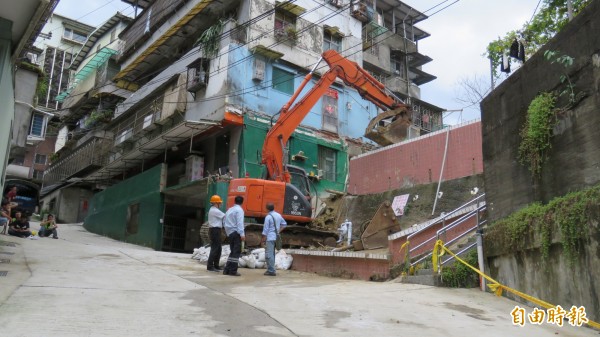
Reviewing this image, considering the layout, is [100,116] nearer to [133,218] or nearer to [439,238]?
[133,218]

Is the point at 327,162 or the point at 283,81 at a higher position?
the point at 283,81

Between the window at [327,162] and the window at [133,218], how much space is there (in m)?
9.50

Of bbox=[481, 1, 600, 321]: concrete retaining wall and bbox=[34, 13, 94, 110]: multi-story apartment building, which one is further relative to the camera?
bbox=[34, 13, 94, 110]: multi-story apartment building

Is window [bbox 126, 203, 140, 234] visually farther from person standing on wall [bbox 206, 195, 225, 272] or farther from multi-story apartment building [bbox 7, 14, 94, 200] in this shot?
person standing on wall [bbox 206, 195, 225, 272]

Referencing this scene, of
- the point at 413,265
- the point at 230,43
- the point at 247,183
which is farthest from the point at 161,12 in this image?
the point at 413,265

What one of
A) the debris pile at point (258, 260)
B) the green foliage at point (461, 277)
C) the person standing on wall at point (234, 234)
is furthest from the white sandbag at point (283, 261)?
the green foliage at point (461, 277)

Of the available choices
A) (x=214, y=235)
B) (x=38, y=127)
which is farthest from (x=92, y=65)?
(x=214, y=235)

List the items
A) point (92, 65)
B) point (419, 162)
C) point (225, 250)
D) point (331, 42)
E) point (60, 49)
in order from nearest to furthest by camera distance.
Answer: point (225, 250) < point (419, 162) < point (331, 42) < point (92, 65) < point (60, 49)

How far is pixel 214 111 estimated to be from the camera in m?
20.9

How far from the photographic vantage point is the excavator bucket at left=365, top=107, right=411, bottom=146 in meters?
16.4

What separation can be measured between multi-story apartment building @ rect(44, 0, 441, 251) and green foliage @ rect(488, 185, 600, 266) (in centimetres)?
1304

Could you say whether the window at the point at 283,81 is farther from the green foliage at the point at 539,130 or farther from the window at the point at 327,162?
the green foliage at the point at 539,130

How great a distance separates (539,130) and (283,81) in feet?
55.4

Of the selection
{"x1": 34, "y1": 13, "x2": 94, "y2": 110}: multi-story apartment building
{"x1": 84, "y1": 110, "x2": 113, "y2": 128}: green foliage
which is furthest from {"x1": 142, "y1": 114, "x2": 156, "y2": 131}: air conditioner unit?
{"x1": 34, "y1": 13, "x2": 94, "y2": 110}: multi-story apartment building
